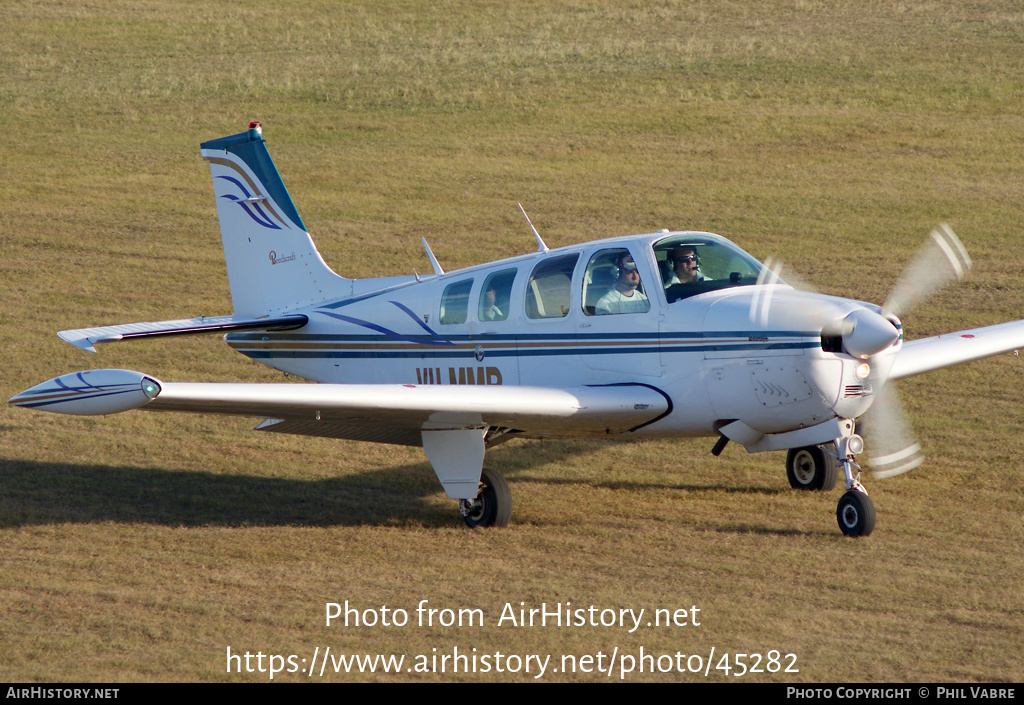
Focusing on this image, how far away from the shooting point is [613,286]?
9.60 metres

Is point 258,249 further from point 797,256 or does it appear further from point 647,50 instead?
point 647,50

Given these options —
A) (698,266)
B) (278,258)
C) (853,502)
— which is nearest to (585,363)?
(698,266)

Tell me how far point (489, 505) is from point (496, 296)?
1924 millimetres

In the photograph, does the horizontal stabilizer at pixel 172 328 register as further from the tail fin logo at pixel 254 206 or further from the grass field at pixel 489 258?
the grass field at pixel 489 258

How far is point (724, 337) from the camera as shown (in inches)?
353

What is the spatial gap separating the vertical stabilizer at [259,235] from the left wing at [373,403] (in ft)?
9.12

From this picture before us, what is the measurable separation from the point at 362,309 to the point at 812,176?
51.1 feet

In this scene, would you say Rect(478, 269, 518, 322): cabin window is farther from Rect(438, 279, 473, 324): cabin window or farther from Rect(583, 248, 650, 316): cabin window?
Rect(583, 248, 650, 316): cabin window

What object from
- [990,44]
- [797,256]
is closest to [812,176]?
[797,256]

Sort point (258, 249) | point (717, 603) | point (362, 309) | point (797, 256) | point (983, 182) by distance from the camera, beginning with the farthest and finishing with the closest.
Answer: point (983, 182) → point (797, 256) → point (258, 249) → point (362, 309) → point (717, 603)

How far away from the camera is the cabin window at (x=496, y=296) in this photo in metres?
10.2

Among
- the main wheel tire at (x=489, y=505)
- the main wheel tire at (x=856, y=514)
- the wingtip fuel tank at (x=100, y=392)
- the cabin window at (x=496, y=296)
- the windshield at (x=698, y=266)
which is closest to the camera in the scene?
the wingtip fuel tank at (x=100, y=392)

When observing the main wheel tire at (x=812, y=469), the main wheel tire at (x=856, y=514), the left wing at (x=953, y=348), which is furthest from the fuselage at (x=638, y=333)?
the left wing at (x=953, y=348)

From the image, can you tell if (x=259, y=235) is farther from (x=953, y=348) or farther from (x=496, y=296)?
(x=953, y=348)
